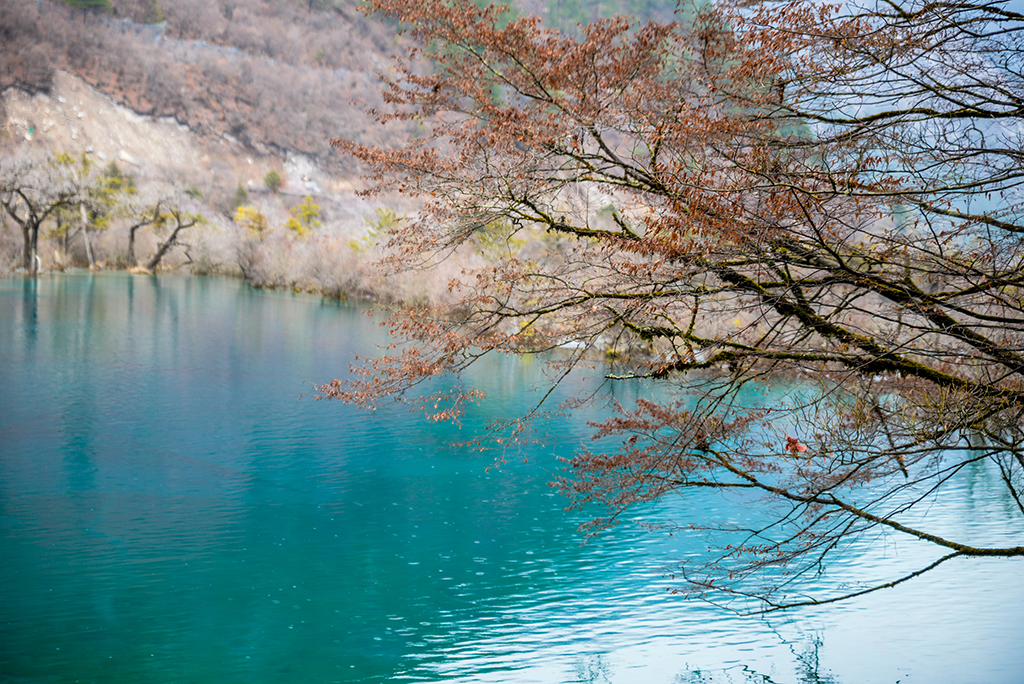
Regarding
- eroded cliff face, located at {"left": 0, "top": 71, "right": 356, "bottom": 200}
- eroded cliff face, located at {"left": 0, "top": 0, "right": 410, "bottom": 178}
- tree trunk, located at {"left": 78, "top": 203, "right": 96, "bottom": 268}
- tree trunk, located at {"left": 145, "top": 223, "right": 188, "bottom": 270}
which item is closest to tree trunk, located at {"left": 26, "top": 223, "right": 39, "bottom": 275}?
tree trunk, located at {"left": 78, "top": 203, "right": 96, "bottom": 268}

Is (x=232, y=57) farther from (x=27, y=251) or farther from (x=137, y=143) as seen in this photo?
(x=27, y=251)

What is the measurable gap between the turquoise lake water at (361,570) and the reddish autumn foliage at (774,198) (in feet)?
2.69

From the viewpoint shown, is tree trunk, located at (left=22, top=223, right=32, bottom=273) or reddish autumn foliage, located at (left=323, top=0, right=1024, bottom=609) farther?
tree trunk, located at (left=22, top=223, right=32, bottom=273)

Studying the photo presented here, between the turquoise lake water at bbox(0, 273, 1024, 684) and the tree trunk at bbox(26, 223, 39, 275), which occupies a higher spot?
the tree trunk at bbox(26, 223, 39, 275)

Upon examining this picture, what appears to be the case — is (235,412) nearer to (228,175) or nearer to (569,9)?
(228,175)

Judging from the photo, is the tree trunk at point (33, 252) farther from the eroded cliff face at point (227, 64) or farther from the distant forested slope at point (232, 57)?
the distant forested slope at point (232, 57)

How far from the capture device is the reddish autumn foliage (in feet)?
14.3

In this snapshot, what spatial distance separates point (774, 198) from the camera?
14.0 ft

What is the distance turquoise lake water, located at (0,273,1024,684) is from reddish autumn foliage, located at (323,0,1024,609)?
821 mm

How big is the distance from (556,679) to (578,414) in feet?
26.4

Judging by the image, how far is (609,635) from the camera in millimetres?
6281

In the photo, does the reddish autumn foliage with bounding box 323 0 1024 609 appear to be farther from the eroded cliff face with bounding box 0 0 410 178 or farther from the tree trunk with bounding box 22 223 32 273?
the eroded cliff face with bounding box 0 0 410 178

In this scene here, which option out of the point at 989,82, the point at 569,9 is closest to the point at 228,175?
the point at 569,9

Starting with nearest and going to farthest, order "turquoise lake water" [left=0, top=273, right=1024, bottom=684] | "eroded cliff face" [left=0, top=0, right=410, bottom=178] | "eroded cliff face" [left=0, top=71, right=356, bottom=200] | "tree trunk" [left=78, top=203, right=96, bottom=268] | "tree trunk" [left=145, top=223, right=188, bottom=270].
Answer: "turquoise lake water" [left=0, top=273, right=1024, bottom=684] < "tree trunk" [left=78, top=203, right=96, bottom=268] < "tree trunk" [left=145, top=223, right=188, bottom=270] < "eroded cliff face" [left=0, top=71, right=356, bottom=200] < "eroded cliff face" [left=0, top=0, right=410, bottom=178]
